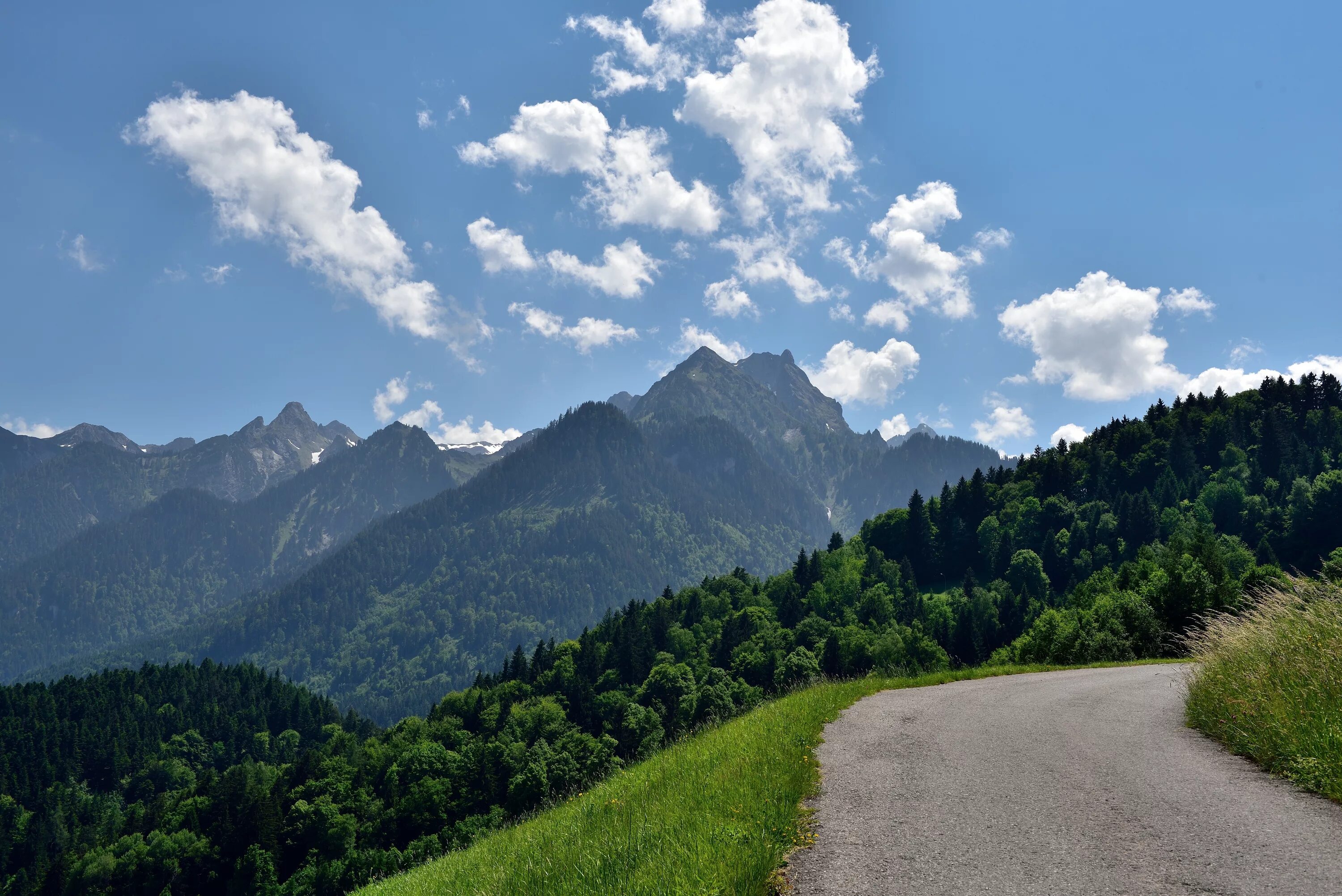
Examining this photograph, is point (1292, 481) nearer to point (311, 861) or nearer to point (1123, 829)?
point (1123, 829)

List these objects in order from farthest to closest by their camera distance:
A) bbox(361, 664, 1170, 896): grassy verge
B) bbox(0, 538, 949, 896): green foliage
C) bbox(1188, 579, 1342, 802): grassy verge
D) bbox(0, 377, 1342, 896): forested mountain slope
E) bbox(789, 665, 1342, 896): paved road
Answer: bbox(0, 538, 949, 896): green foliage, bbox(0, 377, 1342, 896): forested mountain slope, bbox(1188, 579, 1342, 802): grassy verge, bbox(361, 664, 1170, 896): grassy verge, bbox(789, 665, 1342, 896): paved road

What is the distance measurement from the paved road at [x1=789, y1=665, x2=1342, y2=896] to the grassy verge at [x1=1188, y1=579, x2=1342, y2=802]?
1.45 feet

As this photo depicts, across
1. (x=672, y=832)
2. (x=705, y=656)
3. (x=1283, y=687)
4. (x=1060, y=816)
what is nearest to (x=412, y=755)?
(x=705, y=656)

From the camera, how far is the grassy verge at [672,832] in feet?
27.2

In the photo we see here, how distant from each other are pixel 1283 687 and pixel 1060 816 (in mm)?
6697

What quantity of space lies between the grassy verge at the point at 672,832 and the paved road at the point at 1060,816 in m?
0.61

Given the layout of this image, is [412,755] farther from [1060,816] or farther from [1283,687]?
[1283,687]

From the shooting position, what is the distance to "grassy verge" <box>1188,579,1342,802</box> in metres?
10.5

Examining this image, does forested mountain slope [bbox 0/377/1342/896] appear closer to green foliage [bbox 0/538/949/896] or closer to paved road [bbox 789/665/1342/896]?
green foliage [bbox 0/538/949/896]

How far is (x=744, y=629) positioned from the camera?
13862 centimetres

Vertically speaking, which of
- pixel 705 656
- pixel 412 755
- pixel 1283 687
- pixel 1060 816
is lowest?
pixel 412 755

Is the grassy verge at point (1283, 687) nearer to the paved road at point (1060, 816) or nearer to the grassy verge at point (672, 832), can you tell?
the paved road at point (1060, 816)

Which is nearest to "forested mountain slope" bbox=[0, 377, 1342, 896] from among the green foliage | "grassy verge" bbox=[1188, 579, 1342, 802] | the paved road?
the green foliage

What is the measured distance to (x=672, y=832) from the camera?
31.5ft
